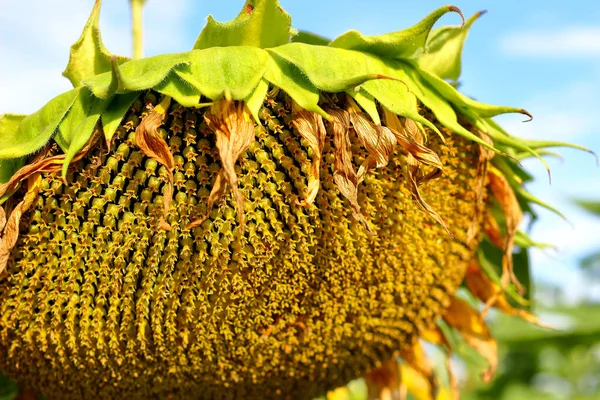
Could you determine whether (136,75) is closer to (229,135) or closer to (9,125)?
(229,135)

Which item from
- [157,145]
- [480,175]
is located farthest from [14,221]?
[480,175]

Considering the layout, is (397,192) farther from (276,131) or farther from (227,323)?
(227,323)

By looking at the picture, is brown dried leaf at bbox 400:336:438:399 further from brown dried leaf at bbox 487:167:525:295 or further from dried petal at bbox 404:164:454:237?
dried petal at bbox 404:164:454:237

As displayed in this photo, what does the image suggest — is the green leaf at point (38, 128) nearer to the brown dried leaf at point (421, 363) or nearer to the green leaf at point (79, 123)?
the green leaf at point (79, 123)

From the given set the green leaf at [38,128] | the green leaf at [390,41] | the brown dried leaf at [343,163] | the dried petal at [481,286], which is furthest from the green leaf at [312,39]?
the dried petal at [481,286]

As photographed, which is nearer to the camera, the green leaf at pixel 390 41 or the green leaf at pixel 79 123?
the green leaf at pixel 79 123

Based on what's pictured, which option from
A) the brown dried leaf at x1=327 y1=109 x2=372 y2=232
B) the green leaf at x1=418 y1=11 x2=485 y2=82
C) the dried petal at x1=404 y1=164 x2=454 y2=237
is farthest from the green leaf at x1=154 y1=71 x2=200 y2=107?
the green leaf at x1=418 y1=11 x2=485 y2=82

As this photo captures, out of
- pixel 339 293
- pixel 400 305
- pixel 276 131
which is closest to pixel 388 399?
pixel 400 305
